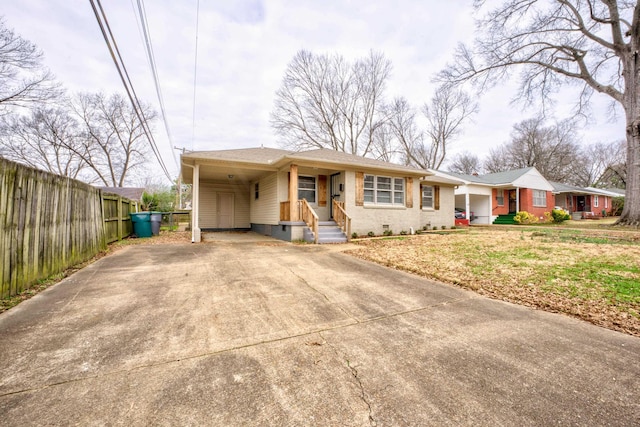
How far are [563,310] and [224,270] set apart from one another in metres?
5.00

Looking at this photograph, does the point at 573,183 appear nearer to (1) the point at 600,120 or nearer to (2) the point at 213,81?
(1) the point at 600,120

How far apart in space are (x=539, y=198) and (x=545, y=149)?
17532 mm

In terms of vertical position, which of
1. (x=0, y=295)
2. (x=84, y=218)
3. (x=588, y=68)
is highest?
(x=588, y=68)

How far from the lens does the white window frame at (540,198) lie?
2130 cm

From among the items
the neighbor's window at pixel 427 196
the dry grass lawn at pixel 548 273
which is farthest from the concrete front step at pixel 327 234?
the neighbor's window at pixel 427 196

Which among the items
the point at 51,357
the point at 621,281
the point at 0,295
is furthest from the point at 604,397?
the point at 0,295

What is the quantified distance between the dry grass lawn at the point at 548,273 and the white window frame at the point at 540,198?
1733cm

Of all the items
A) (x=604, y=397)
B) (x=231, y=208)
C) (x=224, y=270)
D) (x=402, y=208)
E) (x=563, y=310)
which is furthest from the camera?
(x=231, y=208)

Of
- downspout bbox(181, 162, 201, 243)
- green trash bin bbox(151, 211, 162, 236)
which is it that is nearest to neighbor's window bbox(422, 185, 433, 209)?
downspout bbox(181, 162, 201, 243)

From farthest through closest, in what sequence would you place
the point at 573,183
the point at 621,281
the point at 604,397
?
the point at 573,183 < the point at 621,281 < the point at 604,397

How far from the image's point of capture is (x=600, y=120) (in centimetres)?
1717

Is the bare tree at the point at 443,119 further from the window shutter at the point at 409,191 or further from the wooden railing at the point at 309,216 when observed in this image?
the wooden railing at the point at 309,216

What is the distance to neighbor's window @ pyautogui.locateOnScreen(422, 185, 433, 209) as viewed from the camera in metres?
14.3

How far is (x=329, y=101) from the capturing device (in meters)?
23.5
